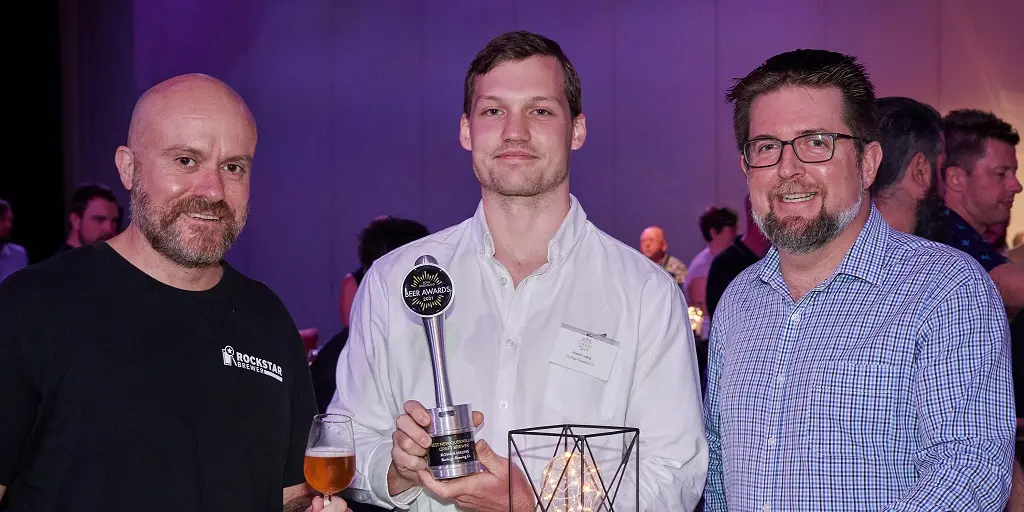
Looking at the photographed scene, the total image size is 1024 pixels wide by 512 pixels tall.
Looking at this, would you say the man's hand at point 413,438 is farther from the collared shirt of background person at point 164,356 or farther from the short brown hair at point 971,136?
the short brown hair at point 971,136

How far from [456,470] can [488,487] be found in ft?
0.31

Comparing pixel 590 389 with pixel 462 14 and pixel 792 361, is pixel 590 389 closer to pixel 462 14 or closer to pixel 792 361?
pixel 792 361

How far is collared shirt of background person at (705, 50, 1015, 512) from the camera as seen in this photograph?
202 centimetres

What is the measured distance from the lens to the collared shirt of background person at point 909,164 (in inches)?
132

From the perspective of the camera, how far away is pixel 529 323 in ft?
7.97

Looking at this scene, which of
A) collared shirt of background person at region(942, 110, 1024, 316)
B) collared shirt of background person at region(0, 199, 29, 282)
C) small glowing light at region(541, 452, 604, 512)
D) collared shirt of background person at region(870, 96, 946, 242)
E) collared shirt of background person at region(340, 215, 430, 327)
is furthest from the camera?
collared shirt of background person at region(0, 199, 29, 282)

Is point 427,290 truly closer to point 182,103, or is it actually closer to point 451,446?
point 451,446

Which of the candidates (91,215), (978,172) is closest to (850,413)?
(978,172)

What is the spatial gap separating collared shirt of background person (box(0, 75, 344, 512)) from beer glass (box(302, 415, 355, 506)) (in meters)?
0.23

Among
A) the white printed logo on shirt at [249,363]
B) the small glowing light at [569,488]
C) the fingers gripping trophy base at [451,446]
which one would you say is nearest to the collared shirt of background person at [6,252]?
the white printed logo on shirt at [249,363]

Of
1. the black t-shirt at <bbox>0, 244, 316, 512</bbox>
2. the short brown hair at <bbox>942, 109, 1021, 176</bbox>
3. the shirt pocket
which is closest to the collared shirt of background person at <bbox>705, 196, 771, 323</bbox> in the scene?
the short brown hair at <bbox>942, 109, 1021, 176</bbox>

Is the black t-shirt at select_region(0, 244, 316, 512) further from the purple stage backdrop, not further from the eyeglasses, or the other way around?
the purple stage backdrop

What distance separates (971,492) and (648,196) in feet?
25.9

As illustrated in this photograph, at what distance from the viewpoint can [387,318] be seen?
2.49 meters
